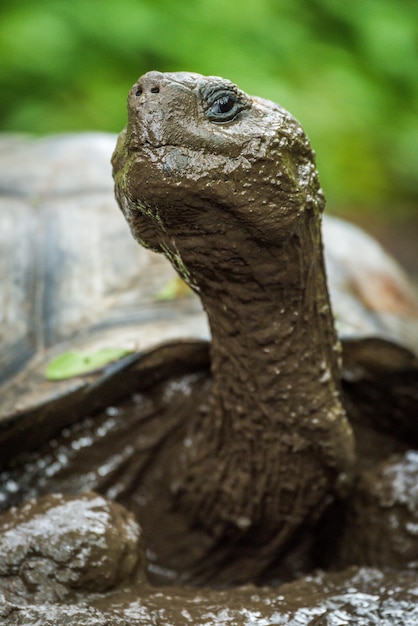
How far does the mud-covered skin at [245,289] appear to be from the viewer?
1.71 meters

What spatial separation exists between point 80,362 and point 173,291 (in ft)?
1.32

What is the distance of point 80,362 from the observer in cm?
242

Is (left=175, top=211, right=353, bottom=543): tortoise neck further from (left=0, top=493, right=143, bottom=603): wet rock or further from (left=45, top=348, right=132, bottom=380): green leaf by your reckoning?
(left=0, top=493, right=143, bottom=603): wet rock

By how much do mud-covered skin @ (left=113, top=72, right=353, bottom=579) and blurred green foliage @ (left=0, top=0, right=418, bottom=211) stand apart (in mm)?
3947

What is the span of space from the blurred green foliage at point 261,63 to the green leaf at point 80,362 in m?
3.74

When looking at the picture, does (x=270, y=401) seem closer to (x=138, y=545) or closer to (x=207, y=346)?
(x=207, y=346)

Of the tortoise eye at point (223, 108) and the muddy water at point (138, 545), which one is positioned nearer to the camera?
the tortoise eye at point (223, 108)

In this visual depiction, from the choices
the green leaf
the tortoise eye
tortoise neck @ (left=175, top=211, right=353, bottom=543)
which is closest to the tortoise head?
the tortoise eye

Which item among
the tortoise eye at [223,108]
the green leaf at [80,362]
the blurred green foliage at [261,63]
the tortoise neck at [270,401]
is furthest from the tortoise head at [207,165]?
the blurred green foliage at [261,63]

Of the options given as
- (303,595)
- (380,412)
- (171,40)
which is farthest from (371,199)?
(303,595)

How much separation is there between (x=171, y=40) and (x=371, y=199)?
7.56 ft

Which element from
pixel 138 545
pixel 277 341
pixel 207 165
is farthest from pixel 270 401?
pixel 207 165

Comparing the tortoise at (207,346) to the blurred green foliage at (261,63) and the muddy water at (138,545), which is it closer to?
the muddy water at (138,545)

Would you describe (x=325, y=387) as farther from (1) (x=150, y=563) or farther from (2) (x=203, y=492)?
(1) (x=150, y=563)
